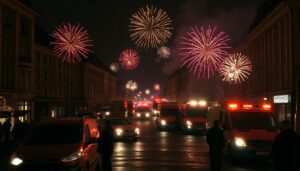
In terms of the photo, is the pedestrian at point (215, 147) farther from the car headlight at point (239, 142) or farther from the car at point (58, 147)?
the car headlight at point (239, 142)

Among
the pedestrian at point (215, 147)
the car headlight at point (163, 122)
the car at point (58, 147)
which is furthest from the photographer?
the car headlight at point (163, 122)

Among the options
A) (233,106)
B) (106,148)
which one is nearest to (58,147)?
(106,148)

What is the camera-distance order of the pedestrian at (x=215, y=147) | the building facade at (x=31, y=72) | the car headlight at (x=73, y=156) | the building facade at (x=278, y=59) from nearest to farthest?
the car headlight at (x=73, y=156)
the pedestrian at (x=215, y=147)
the building facade at (x=278, y=59)
the building facade at (x=31, y=72)

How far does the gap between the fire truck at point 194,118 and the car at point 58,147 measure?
24.6 m

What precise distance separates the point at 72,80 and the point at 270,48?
4057 cm

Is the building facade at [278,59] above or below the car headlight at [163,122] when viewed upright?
above

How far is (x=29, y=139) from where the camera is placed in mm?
11906

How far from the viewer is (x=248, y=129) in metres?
18.2

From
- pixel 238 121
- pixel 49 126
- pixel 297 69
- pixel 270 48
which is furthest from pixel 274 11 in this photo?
pixel 49 126

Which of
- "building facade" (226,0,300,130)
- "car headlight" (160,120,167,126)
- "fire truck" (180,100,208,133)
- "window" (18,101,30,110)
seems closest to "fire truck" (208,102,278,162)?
"fire truck" (180,100,208,133)

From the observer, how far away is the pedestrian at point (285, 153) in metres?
9.10

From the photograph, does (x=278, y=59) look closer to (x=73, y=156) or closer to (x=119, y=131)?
(x=119, y=131)

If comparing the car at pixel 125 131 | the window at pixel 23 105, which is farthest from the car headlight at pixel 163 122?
the window at pixel 23 105

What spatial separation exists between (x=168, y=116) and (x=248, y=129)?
997 inches
